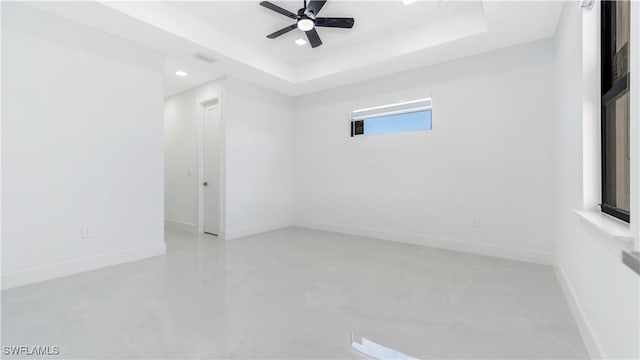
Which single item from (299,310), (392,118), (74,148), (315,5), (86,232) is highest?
(315,5)

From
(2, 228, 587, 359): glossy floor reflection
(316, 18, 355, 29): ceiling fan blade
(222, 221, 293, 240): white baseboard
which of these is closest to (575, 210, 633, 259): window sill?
(2, 228, 587, 359): glossy floor reflection

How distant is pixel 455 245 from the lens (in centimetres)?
395

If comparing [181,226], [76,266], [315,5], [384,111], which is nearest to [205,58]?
[315,5]

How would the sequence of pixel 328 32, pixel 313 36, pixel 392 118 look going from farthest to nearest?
pixel 392 118 → pixel 328 32 → pixel 313 36

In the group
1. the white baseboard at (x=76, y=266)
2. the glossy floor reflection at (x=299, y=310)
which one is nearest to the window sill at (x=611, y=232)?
the glossy floor reflection at (x=299, y=310)

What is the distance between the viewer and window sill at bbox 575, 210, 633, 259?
116 centimetres

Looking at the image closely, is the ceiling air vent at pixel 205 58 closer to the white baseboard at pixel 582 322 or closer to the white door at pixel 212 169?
the white door at pixel 212 169

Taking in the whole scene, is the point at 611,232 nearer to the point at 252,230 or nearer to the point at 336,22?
the point at 336,22

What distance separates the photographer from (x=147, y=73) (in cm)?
358

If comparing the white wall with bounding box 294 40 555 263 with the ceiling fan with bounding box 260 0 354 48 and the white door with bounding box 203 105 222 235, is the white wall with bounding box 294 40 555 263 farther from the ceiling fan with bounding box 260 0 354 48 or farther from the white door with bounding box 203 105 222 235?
the white door with bounding box 203 105 222 235

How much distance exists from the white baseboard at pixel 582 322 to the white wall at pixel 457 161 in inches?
38.5

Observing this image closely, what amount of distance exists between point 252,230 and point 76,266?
251 cm

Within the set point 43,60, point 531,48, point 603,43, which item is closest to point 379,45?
point 531,48

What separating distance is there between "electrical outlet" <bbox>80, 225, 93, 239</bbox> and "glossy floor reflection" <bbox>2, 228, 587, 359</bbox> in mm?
428
